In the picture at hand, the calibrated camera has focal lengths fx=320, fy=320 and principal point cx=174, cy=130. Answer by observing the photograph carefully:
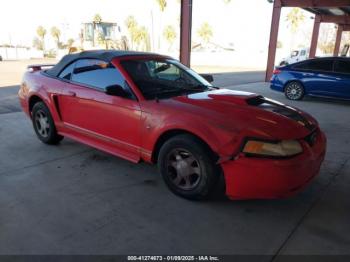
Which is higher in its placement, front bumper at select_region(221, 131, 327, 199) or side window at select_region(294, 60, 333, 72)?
side window at select_region(294, 60, 333, 72)

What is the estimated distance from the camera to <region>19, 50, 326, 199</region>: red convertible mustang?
283cm

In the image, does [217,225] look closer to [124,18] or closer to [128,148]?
[128,148]

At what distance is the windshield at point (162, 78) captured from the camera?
362 centimetres

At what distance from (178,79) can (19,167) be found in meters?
2.32

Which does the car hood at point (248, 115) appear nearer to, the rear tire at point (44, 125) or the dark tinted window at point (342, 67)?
the rear tire at point (44, 125)

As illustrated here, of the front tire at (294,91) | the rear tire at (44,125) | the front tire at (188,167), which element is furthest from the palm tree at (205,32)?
the front tire at (188,167)

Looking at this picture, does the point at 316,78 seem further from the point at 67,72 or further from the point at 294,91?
the point at 67,72

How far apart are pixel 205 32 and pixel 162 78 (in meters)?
79.1

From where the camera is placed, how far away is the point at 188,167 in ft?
10.5

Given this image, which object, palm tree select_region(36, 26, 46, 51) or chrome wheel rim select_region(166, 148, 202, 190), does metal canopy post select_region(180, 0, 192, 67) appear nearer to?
chrome wheel rim select_region(166, 148, 202, 190)

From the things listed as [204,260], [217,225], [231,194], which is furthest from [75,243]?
[231,194]

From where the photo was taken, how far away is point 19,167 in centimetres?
406

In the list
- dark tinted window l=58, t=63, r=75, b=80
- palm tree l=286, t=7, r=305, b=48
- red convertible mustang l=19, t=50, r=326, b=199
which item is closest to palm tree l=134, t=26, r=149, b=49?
palm tree l=286, t=7, r=305, b=48

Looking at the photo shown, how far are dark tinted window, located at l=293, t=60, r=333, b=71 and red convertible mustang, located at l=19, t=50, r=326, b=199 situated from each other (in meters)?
6.26
